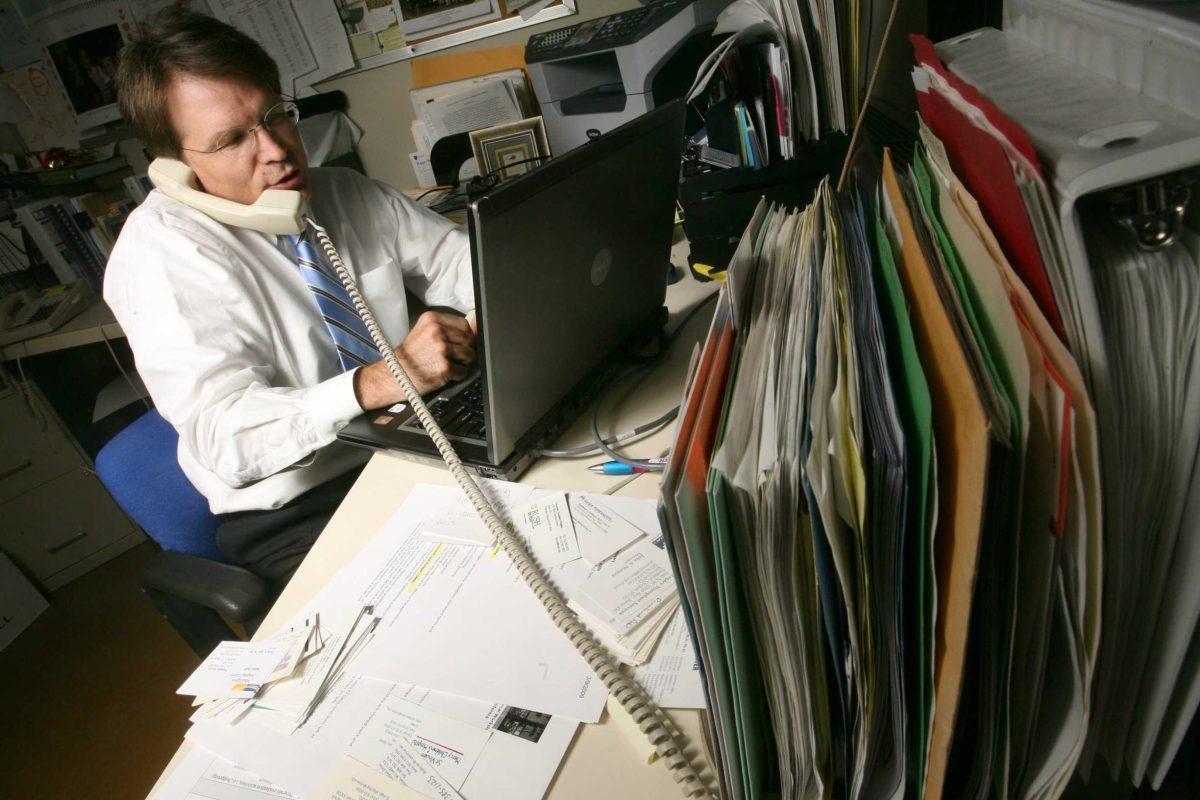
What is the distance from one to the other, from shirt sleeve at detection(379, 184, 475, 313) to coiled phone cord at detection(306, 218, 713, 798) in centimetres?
72

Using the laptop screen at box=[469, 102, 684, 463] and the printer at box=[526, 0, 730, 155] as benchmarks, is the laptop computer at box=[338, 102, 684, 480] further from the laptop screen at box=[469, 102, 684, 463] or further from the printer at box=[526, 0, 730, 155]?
the printer at box=[526, 0, 730, 155]

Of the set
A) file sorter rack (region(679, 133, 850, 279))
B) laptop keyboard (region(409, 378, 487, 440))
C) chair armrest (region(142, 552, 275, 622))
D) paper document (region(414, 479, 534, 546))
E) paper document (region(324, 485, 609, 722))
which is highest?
file sorter rack (region(679, 133, 850, 279))

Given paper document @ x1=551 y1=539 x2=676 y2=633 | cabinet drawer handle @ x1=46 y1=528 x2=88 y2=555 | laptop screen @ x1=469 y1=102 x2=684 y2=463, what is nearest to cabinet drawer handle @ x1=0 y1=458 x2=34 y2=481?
cabinet drawer handle @ x1=46 y1=528 x2=88 y2=555

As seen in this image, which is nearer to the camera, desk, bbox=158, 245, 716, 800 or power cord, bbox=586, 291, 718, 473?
desk, bbox=158, 245, 716, 800

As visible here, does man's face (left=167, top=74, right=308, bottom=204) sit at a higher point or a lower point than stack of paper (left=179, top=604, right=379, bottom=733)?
higher

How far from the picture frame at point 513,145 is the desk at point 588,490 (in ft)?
3.12

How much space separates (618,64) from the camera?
4.82 ft

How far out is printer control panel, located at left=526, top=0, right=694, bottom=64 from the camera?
1.33m

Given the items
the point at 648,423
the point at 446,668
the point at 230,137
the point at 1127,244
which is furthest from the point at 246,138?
the point at 1127,244

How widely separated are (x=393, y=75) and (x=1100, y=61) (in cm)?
211

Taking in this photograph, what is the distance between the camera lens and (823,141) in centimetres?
101

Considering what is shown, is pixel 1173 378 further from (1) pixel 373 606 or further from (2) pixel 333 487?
(2) pixel 333 487

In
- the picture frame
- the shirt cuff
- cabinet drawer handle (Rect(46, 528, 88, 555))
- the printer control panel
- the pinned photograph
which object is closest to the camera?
the shirt cuff

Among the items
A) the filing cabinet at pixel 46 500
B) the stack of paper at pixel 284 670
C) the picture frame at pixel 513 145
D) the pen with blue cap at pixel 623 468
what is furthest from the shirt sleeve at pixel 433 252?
the filing cabinet at pixel 46 500
